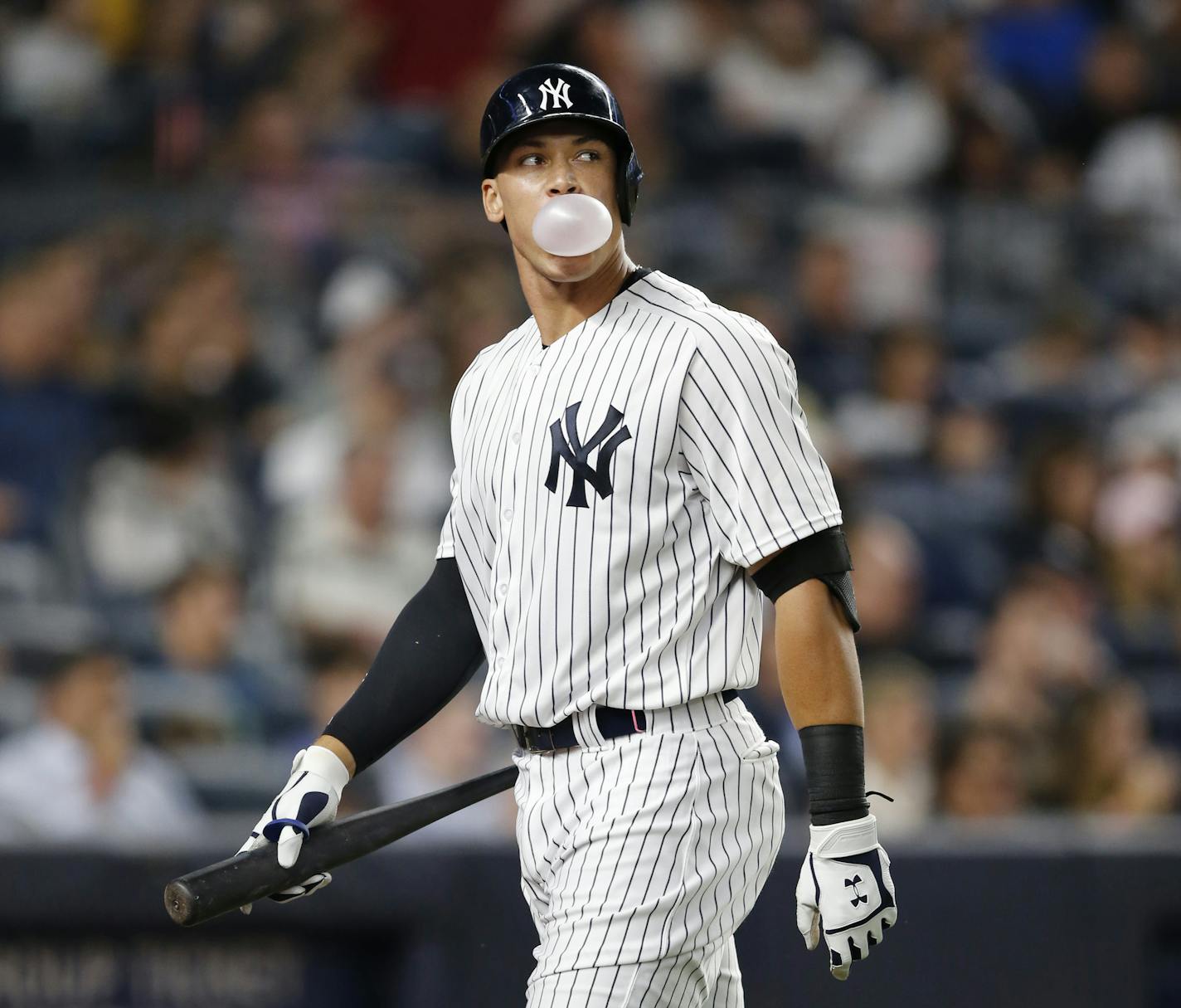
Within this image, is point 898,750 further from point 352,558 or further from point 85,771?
point 85,771

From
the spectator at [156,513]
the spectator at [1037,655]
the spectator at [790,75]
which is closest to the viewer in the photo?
the spectator at [1037,655]

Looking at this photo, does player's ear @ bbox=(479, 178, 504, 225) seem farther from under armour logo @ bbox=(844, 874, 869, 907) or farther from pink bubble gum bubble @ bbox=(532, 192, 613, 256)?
under armour logo @ bbox=(844, 874, 869, 907)

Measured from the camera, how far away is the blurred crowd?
195 inches

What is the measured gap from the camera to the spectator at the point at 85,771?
14.3 ft

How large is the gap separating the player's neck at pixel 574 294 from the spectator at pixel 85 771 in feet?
7.81

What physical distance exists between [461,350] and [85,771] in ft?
6.54

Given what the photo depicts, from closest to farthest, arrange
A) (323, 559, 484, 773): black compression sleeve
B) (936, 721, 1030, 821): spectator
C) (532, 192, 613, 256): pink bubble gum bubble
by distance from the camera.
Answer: (532, 192, 613, 256): pink bubble gum bubble
(323, 559, 484, 773): black compression sleeve
(936, 721, 1030, 821): spectator

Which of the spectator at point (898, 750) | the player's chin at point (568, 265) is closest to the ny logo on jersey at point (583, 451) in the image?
the player's chin at point (568, 265)

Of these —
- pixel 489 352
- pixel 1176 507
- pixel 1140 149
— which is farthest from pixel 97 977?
pixel 1140 149

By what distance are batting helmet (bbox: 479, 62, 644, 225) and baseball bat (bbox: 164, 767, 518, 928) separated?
0.81 m

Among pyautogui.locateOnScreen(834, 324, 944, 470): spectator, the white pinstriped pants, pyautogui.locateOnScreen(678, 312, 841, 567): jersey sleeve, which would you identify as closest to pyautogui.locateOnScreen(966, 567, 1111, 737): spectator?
pyautogui.locateOnScreen(834, 324, 944, 470): spectator

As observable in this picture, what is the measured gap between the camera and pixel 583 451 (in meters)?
2.20

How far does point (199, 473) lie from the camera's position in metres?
5.44

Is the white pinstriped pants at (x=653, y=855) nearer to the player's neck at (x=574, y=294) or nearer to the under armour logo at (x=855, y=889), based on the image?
the under armour logo at (x=855, y=889)
